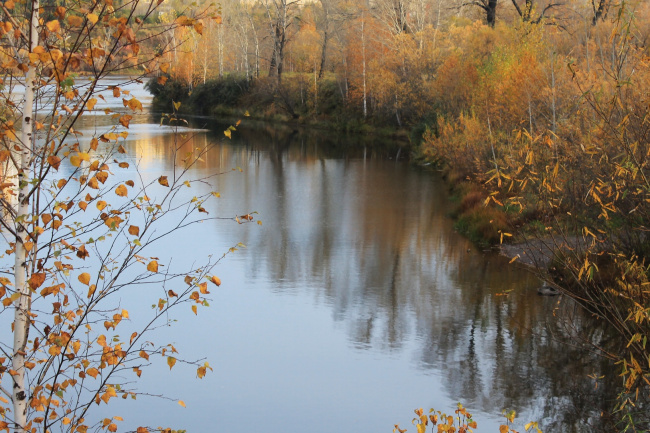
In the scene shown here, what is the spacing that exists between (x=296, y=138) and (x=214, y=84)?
15933 millimetres

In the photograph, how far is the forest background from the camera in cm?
590

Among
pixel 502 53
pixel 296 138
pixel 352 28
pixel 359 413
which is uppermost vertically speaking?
pixel 352 28

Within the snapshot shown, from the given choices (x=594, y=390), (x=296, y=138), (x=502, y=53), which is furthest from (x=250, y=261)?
(x=296, y=138)

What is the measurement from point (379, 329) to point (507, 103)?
390 inches

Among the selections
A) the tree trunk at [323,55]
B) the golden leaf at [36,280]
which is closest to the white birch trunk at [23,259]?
the golden leaf at [36,280]

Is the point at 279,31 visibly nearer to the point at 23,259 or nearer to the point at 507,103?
the point at 507,103

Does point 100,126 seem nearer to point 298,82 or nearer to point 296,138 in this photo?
point 296,138

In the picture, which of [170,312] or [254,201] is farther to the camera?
[254,201]

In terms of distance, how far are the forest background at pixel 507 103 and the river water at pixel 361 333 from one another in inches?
30.5

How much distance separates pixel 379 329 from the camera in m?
10.6

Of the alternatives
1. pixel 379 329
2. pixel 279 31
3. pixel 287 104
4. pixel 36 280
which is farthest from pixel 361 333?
pixel 279 31

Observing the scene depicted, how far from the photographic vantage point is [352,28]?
1564 inches

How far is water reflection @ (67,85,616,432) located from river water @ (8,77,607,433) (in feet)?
0.09

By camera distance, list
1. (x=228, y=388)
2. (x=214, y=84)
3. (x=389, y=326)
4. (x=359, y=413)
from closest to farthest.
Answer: (x=359, y=413) → (x=228, y=388) → (x=389, y=326) → (x=214, y=84)
